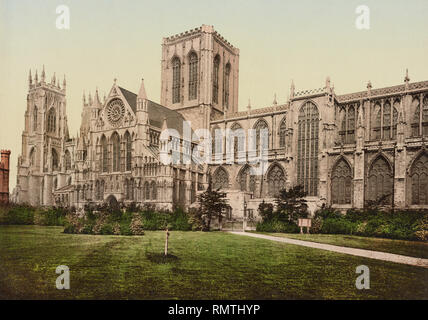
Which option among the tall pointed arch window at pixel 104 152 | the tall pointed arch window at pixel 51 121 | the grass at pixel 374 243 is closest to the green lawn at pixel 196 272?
the grass at pixel 374 243

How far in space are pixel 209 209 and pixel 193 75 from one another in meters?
9.53

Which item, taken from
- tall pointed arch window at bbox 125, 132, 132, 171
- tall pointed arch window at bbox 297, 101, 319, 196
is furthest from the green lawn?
tall pointed arch window at bbox 125, 132, 132, 171

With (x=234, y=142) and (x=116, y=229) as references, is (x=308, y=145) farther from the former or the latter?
(x=116, y=229)

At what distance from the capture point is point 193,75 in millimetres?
22938

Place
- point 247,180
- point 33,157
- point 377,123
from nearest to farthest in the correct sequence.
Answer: point 247,180, point 377,123, point 33,157

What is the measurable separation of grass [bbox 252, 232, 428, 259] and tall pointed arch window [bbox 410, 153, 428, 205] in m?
7.23

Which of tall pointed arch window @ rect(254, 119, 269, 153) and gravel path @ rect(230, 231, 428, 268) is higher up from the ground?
tall pointed arch window @ rect(254, 119, 269, 153)

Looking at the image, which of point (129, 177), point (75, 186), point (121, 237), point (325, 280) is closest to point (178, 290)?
point (325, 280)

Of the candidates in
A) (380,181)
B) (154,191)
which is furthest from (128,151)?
(380,181)

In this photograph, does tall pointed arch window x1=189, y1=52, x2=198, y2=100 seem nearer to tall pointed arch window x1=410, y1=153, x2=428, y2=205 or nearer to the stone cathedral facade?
the stone cathedral facade

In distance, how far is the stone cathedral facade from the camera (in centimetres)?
2053

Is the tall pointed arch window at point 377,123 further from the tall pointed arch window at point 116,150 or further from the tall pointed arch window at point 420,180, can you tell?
the tall pointed arch window at point 116,150

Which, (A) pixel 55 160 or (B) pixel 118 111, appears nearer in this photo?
(B) pixel 118 111
